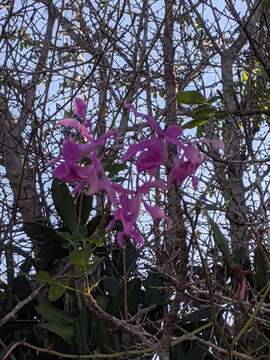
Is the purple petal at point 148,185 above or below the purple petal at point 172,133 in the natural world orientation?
below

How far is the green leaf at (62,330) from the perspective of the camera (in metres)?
2.18

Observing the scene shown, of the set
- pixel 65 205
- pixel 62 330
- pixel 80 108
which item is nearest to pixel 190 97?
pixel 80 108

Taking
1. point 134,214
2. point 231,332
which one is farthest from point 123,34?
point 134,214

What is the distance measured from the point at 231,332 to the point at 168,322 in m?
0.85

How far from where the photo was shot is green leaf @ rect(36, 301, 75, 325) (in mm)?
2215

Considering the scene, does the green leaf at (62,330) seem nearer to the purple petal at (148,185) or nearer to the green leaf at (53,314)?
the green leaf at (53,314)

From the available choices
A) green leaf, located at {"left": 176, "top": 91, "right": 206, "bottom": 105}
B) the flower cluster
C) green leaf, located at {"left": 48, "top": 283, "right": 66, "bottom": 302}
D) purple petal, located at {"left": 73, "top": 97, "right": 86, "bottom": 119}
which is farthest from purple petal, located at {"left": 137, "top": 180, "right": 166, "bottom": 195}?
green leaf, located at {"left": 48, "top": 283, "right": 66, "bottom": 302}

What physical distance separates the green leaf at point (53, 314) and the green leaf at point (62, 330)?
0.06 feet

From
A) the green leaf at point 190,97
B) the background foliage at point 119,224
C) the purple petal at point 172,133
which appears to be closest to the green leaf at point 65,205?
the background foliage at point 119,224

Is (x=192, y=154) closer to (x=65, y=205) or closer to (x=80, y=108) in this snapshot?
(x=80, y=108)

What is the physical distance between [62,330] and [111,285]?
26 centimetres

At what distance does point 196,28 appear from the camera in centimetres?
382

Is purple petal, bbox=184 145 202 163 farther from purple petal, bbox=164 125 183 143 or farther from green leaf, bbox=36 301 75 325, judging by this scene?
green leaf, bbox=36 301 75 325

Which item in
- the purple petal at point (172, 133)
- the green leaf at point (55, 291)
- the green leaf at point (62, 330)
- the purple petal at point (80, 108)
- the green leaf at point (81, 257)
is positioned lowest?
the green leaf at point (62, 330)
